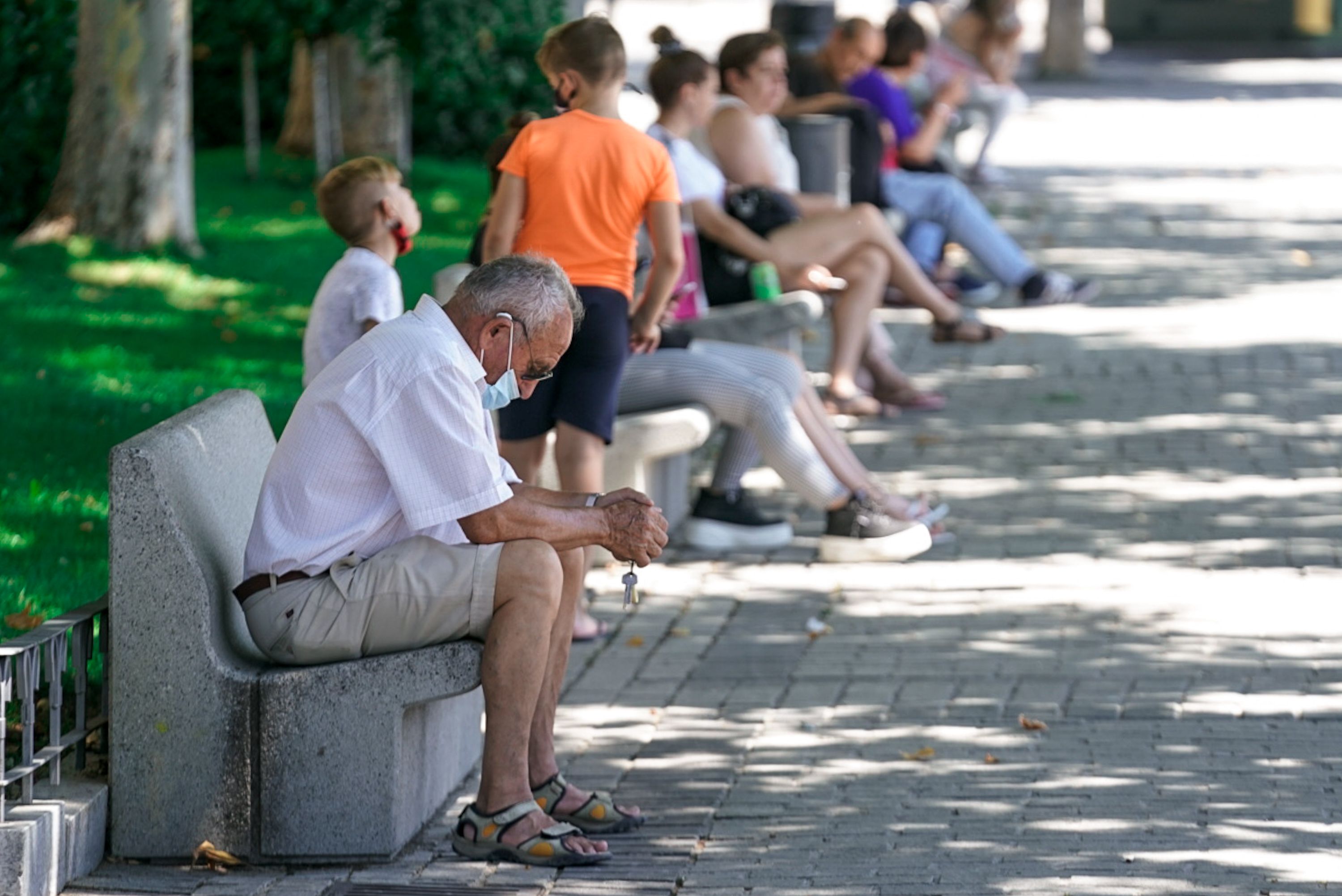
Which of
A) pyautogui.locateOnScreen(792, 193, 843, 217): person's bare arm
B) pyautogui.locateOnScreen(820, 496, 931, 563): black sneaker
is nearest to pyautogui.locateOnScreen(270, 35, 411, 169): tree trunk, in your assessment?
pyautogui.locateOnScreen(792, 193, 843, 217): person's bare arm

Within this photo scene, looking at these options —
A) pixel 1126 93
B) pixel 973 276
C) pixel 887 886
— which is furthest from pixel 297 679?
pixel 1126 93

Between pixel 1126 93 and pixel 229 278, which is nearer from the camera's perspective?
pixel 229 278

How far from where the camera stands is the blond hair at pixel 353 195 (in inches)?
Answer: 235

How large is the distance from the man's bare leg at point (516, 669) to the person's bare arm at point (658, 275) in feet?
6.97

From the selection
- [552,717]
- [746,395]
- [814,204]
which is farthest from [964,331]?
[552,717]

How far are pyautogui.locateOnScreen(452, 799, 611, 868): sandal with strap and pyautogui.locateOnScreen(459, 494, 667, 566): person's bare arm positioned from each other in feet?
2.14

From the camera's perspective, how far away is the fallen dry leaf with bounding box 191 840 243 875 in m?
4.76

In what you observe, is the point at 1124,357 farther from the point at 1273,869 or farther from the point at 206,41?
the point at 206,41

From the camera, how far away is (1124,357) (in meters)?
11.4

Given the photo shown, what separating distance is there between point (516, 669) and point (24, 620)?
1516mm

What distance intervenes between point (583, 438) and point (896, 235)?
6.10 meters

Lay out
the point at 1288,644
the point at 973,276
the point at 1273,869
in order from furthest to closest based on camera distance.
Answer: the point at 973,276 < the point at 1288,644 < the point at 1273,869

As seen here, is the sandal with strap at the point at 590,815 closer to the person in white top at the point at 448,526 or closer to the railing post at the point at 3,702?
the person in white top at the point at 448,526

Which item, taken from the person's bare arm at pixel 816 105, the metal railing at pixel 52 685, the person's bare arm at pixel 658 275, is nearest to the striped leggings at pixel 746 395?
the person's bare arm at pixel 658 275
